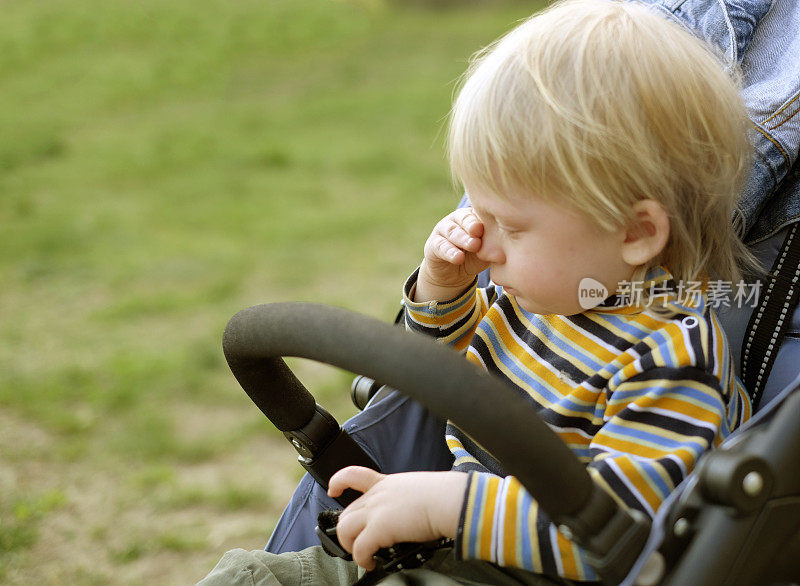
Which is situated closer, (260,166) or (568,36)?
(568,36)

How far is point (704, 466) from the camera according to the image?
79 centimetres

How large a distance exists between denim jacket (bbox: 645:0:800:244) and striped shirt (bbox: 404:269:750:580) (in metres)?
0.24

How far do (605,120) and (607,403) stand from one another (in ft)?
1.08

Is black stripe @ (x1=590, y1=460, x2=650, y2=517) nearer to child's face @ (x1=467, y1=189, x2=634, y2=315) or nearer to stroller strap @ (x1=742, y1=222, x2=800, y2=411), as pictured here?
child's face @ (x1=467, y1=189, x2=634, y2=315)

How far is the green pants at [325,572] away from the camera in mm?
1011

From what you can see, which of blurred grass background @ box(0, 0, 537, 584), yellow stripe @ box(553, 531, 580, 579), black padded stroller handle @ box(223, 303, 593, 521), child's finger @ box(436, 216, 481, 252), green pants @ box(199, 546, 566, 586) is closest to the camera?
black padded stroller handle @ box(223, 303, 593, 521)

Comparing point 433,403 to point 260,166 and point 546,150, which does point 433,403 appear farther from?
point 260,166

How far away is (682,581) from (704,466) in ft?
0.35

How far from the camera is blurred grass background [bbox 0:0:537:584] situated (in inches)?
86.2

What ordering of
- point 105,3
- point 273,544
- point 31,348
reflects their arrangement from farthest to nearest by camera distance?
point 105,3
point 31,348
point 273,544

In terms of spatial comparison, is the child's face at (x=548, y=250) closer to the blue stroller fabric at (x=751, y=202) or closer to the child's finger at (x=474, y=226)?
the child's finger at (x=474, y=226)

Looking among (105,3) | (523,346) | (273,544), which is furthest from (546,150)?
(105,3)

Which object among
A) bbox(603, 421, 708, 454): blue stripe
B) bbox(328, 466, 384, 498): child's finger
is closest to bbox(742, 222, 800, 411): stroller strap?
bbox(603, 421, 708, 454): blue stripe

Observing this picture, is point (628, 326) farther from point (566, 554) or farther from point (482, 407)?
point (482, 407)
